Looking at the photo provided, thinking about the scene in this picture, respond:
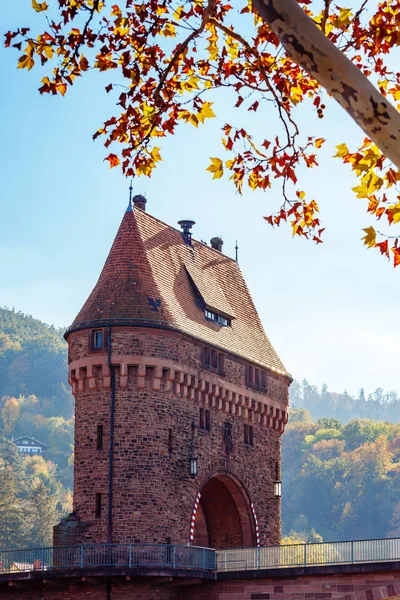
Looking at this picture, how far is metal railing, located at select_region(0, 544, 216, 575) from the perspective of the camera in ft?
→ 143

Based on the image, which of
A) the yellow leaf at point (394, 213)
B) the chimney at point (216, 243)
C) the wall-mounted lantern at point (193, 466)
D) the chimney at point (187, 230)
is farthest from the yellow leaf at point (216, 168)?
the chimney at point (216, 243)

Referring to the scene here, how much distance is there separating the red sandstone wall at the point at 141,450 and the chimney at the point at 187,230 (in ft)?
22.5

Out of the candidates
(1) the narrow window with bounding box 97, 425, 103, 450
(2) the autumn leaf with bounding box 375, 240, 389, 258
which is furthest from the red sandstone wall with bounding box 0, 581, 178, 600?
(2) the autumn leaf with bounding box 375, 240, 389, 258

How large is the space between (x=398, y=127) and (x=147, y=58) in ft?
22.3

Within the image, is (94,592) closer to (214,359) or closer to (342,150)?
(214,359)

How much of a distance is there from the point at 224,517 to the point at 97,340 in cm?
1005

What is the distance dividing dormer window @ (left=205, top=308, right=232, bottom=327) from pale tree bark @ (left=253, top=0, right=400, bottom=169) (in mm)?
37612

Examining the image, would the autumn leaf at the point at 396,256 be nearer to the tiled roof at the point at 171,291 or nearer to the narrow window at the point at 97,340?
the tiled roof at the point at 171,291

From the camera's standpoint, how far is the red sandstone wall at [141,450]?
45.3 metres

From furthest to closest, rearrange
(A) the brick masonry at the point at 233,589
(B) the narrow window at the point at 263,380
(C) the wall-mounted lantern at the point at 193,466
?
(B) the narrow window at the point at 263,380
(C) the wall-mounted lantern at the point at 193,466
(A) the brick masonry at the point at 233,589

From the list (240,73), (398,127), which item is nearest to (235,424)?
(240,73)

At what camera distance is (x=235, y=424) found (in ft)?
171

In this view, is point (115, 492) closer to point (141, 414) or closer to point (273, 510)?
point (141, 414)

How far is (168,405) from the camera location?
47.2 meters
